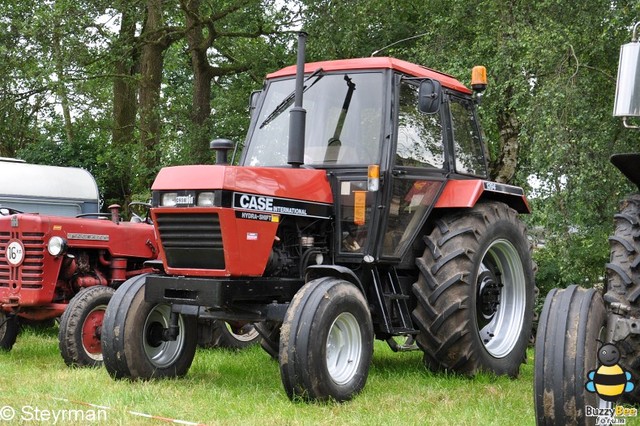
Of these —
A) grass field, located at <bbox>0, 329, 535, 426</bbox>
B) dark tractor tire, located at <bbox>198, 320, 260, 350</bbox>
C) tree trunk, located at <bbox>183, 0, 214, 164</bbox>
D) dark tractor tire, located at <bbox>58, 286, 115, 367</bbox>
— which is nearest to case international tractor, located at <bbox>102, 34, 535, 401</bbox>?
grass field, located at <bbox>0, 329, 535, 426</bbox>

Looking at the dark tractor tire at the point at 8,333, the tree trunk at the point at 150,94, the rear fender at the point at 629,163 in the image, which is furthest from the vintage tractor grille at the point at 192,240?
the tree trunk at the point at 150,94

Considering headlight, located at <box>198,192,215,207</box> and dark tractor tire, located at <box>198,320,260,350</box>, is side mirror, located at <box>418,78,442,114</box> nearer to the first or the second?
headlight, located at <box>198,192,215,207</box>

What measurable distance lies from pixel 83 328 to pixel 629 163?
4.83 m

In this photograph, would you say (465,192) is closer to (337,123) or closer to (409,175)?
(409,175)

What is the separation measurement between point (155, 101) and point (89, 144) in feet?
17.4

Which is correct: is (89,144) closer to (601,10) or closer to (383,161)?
(601,10)

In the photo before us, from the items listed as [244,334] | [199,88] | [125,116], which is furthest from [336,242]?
[125,116]

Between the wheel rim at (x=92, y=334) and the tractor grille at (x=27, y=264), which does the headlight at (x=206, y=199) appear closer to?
the wheel rim at (x=92, y=334)

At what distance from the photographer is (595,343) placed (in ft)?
12.6

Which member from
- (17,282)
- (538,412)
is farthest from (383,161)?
(17,282)

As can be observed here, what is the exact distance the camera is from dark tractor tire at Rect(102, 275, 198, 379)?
6.13m

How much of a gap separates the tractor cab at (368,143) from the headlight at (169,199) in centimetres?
102

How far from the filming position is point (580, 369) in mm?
3754

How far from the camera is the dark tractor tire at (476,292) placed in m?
6.48
